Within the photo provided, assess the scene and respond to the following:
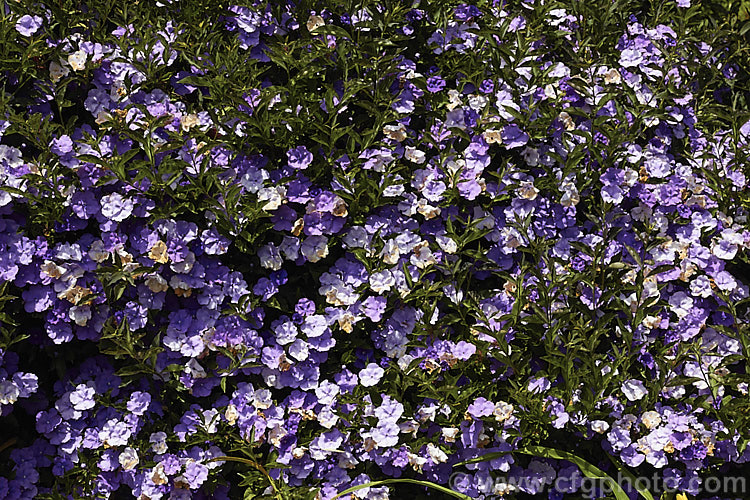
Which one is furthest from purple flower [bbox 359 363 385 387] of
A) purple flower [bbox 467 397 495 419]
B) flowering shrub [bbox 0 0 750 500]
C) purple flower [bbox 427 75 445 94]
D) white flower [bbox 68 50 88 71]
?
white flower [bbox 68 50 88 71]

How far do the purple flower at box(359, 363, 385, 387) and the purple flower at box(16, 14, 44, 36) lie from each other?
1538mm

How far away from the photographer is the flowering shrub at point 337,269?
2.37 metres

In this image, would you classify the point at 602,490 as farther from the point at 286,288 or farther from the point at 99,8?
the point at 99,8

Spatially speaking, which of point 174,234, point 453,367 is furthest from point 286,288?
point 453,367

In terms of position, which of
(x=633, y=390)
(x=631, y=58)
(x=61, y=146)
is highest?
(x=631, y=58)

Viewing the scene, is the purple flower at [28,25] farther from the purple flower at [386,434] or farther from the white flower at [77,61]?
the purple flower at [386,434]

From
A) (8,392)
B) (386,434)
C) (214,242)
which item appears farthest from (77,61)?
(386,434)

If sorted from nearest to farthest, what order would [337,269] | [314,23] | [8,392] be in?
[8,392] → [337,269] → [314,23]

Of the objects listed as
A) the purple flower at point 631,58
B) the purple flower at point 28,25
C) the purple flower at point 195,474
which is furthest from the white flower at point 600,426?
the purple flower at point 28,25

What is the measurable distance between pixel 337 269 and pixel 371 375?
1.19 ft

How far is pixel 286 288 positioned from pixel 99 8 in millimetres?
1160

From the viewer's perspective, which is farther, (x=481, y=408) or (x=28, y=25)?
(x=28, y=25)

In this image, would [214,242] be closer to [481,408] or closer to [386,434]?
[386,434]

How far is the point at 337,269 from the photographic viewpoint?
251cm
